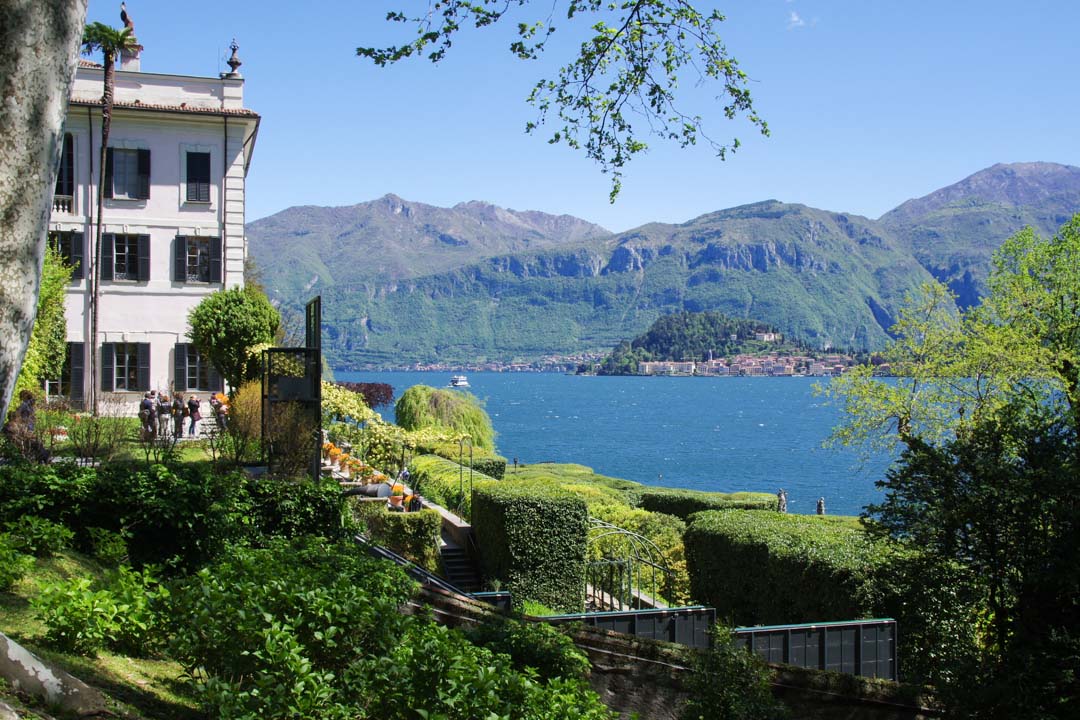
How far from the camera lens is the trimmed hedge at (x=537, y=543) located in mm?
15242

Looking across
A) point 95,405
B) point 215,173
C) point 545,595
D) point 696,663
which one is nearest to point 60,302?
point 95,405

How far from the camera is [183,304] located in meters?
27.8

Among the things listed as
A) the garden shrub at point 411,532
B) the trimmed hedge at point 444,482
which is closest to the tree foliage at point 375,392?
the trimmed hedge at point 444,482

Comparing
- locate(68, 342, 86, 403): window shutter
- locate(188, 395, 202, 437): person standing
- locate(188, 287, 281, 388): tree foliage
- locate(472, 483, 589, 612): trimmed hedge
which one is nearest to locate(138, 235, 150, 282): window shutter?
locate(68, 342, 86, 403): window shutter

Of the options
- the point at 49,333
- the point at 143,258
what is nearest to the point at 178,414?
the point at 49,333

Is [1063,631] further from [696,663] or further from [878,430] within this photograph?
[878,430]

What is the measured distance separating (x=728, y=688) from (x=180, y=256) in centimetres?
2492

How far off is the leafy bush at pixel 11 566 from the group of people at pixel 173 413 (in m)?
11.0

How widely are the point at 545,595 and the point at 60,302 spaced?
16098 mm

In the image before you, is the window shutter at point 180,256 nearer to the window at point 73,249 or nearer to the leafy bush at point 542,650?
the window at point 73,249

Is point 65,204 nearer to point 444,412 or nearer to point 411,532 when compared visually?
point 444,412

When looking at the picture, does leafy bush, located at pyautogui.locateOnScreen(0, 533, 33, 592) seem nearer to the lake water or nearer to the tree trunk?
the tree trunk

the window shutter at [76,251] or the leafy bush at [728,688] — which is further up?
the window shutter at [76,251]

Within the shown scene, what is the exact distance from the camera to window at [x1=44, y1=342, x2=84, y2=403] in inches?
1051
